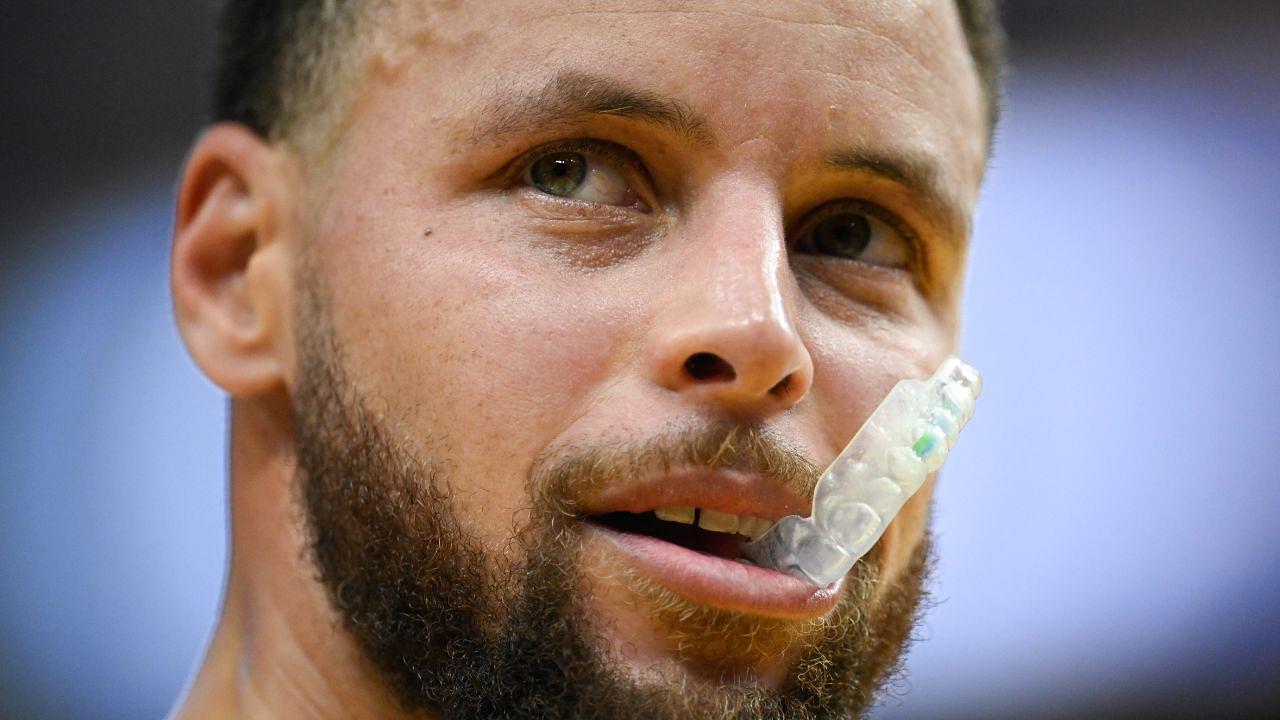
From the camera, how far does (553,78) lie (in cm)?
241

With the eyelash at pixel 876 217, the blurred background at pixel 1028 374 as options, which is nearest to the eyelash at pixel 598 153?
the eyelash at pixel 876 217

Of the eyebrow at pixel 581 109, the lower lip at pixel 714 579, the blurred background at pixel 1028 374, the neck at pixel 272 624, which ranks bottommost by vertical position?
the blurred background at pixel 1028 374

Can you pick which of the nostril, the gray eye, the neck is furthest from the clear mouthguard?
the neck

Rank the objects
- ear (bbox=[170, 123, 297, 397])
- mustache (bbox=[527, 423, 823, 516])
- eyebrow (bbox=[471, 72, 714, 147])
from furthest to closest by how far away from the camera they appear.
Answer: ear (bbox=[170, 123, 297, 397])
eyebrow (bbox=[471, 72, 714, 147])
mustache (bbox=[527, 423, 823, 516])

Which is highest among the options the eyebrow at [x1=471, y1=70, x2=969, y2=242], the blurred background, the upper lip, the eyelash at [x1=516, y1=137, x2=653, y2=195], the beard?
the eyebrow at [x1=471, y1=70, x2=969, y2=242]

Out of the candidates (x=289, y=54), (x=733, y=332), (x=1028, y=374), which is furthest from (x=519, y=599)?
(x=1028, y=374)

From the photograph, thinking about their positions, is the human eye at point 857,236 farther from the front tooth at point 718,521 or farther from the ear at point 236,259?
the ear at point 236,259

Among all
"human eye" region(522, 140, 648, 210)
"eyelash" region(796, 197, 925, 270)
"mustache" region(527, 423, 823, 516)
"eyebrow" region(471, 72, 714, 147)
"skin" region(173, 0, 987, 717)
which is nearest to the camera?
"mustache" region(527, 423, 823, 516)

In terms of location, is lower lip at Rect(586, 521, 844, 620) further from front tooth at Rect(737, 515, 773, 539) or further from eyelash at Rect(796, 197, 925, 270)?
eyelash at Rect(796, 197, 925, 270)

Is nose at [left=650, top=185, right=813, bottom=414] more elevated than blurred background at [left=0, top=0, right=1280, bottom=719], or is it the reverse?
nose at [left=650, top=185, right=813, bottom=414]

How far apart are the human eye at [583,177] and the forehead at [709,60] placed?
141mm

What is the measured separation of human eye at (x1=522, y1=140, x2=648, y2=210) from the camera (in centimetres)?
248

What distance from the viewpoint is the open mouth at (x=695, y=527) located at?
2.26 metres

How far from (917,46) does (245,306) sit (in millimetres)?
1527
